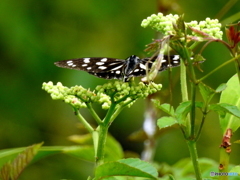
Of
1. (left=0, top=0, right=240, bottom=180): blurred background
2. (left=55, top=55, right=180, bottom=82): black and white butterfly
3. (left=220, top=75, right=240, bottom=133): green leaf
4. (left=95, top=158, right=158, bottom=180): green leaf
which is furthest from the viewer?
(left=0, top=0, right=240, bottom=180): blurred background

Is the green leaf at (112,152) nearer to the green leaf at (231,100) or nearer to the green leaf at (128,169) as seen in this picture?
the green leaf at (231,100)

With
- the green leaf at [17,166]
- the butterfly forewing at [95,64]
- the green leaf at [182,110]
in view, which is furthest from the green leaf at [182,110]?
the butterfly forewing at [95,64]

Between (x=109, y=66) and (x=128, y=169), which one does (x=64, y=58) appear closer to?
(x=109, y=66)

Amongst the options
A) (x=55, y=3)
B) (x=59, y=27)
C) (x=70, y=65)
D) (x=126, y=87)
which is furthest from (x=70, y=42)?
(x=126, y=87)

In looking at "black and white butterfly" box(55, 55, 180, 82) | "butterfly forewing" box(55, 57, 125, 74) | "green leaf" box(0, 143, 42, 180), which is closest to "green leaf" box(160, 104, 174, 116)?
"green leaf" box(0, 143, 42, 180)

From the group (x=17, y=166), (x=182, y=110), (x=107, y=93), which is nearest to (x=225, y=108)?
(x=182, y=110)

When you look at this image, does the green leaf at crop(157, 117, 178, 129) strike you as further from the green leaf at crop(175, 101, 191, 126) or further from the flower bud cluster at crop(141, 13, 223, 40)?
the flower bud cluster at crop(141, 13, 223, 40)

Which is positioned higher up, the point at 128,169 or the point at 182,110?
the point at 182,110

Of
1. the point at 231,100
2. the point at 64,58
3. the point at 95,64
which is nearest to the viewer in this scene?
the point at 231,100
